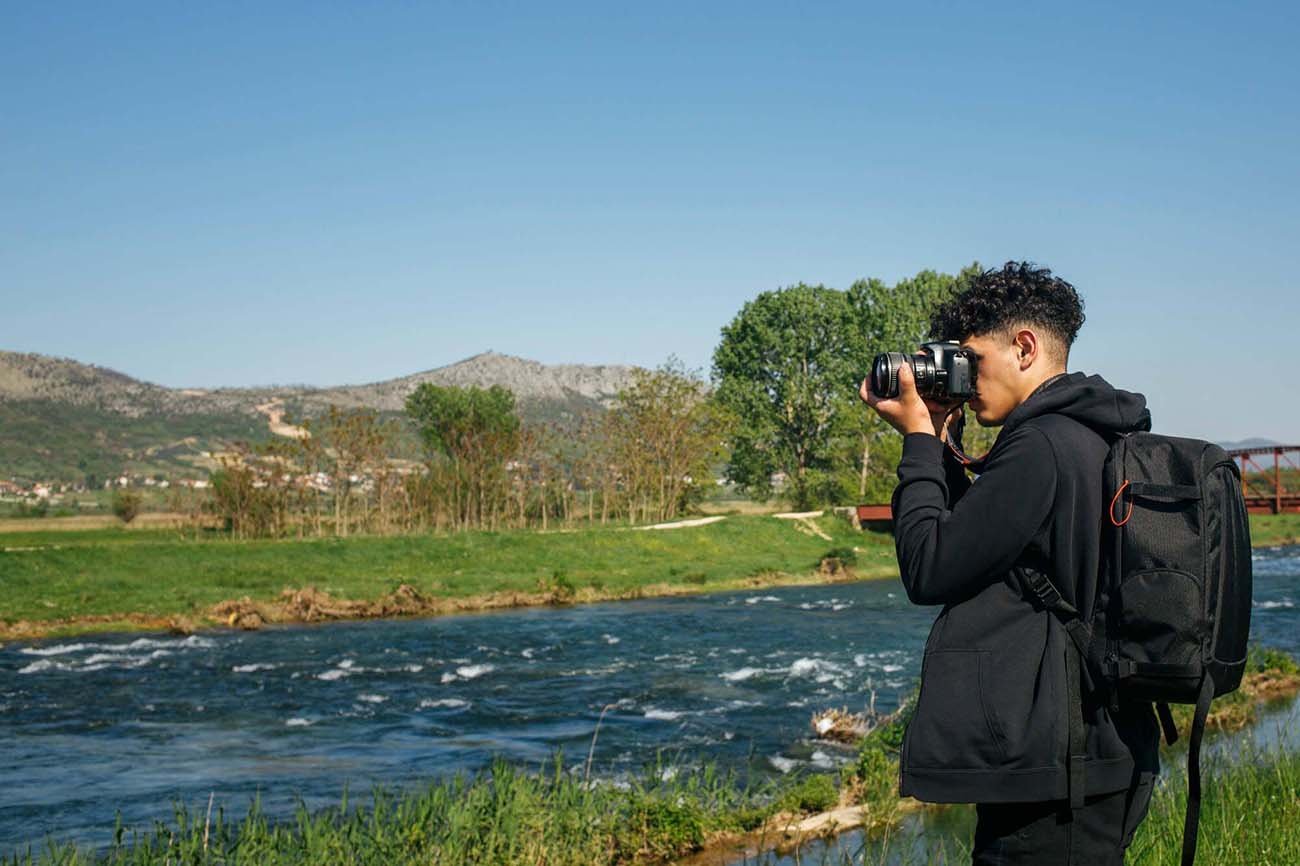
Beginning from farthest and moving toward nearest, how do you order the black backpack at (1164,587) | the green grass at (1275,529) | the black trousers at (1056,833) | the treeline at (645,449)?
the green grass at (1275,529) < the treeline at (645,449) < the black trousers at (1056,833) < the black backpack at (1164,587)

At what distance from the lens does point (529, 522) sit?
4444 cm

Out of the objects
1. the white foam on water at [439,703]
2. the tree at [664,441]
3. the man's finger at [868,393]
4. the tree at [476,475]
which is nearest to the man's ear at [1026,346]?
the man's finger at [868,393]

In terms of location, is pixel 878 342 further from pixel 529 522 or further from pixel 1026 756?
pixel 1026 756

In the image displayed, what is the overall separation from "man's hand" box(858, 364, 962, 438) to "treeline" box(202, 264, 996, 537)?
34.9 metres

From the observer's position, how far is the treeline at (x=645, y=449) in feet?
129

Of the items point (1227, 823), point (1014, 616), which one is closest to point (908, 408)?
point (1014, 616)

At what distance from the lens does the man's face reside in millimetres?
2938

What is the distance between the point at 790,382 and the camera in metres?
57.2

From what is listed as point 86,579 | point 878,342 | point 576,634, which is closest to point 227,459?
point 86,579

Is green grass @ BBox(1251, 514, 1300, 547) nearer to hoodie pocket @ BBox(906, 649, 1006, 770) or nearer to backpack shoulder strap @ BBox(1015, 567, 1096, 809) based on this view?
backpack shoulder strap @ BBox(1015, 567, 1096, 809)

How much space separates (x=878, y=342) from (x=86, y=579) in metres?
38.9

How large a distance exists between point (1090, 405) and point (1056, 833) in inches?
37.1

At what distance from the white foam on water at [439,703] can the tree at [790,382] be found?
3933cm

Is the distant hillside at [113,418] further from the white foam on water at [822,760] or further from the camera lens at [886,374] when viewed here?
the camera lens at [886,374]
